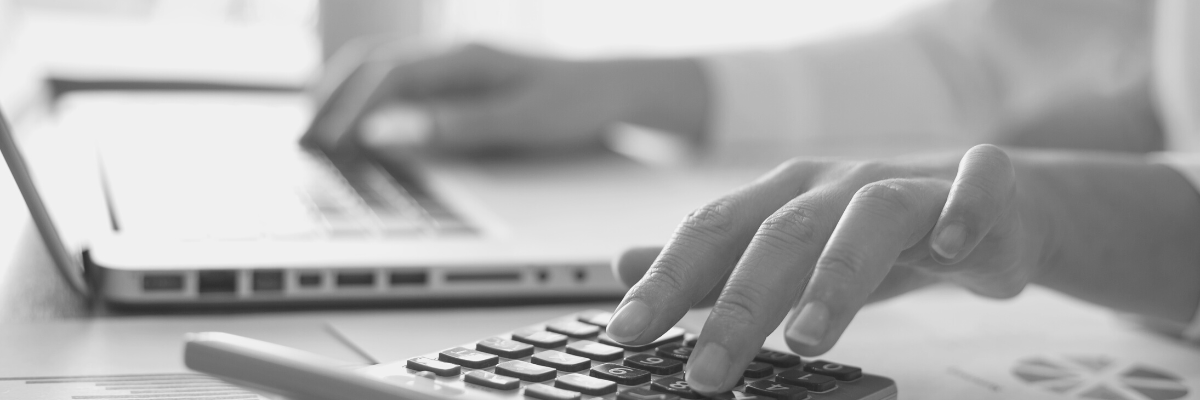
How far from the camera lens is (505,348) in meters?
0.28

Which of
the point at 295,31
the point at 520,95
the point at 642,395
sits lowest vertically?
the point at 642,395

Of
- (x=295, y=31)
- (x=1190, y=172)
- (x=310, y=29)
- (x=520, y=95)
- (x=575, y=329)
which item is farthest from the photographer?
(x=295, y=31)

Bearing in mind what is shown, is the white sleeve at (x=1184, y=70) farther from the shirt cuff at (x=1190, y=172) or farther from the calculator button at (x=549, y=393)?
the calculator button at (x=549, y=393)

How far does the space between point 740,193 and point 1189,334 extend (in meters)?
0.22

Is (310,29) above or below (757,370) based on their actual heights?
above

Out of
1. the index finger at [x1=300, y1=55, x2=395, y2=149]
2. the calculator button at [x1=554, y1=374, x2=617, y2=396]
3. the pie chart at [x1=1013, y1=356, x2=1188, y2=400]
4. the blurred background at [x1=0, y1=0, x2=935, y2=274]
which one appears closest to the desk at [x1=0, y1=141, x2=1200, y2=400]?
the pie chart at [x1=1013, y1=356, x2=1188, y2=400]

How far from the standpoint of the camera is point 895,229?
0.27m

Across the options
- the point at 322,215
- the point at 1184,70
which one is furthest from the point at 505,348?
the point at 1184,70

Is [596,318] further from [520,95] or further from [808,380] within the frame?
[520,95]

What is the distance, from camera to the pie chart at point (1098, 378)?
1.06ft

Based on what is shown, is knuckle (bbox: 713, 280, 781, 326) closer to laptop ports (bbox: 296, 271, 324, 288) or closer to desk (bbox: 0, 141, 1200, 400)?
desk (bbox: 0, 141, 1200, 400)

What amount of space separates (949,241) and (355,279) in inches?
9.1

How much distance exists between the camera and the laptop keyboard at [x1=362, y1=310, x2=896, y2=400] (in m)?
0.25

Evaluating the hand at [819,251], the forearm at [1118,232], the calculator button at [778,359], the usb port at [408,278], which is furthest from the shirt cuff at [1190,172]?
the usb port at [408,278]
